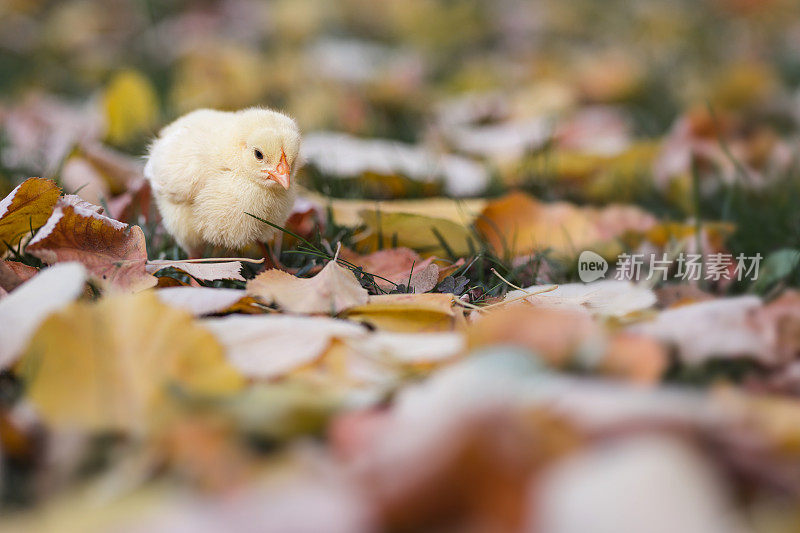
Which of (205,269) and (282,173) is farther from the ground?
(282,173)

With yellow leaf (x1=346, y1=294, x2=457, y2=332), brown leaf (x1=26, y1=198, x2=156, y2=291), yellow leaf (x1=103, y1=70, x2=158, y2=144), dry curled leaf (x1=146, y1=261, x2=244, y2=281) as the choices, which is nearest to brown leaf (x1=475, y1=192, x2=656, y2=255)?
yellow leaf (x1=346, y1=294, x2=457, y2=332)

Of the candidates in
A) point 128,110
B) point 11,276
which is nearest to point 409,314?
point 11,276

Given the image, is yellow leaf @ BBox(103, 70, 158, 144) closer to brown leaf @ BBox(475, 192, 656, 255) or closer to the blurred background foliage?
the blurred background foliage

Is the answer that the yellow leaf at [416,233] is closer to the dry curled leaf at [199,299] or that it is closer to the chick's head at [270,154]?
the chick's head at [270,154]

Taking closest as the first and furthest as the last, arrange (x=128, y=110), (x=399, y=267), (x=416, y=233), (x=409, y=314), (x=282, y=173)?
1. (x=409, y=314)
2. (x=282, y=173)
3. (x=399, y=267)
4. (x=416, y=233)
5. (x=128, y=110)

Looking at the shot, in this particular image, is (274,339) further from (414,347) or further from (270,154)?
(270,154)

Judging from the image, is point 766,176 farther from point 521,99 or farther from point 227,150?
point 227,150
